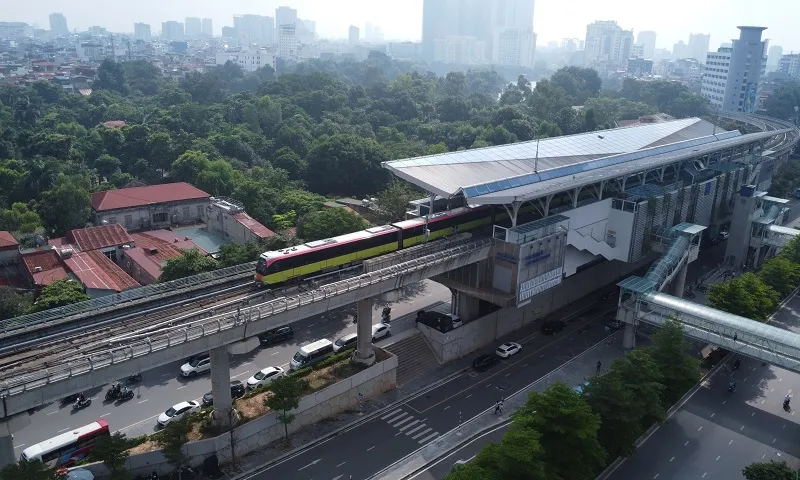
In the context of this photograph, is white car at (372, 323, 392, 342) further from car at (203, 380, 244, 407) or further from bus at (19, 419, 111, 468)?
bus at (19, 419, 111, 468)

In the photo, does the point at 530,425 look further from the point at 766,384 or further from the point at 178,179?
the point at 178,179

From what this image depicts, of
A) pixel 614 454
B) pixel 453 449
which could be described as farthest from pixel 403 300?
pixel 614 454

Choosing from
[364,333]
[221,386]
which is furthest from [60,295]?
[364,333]

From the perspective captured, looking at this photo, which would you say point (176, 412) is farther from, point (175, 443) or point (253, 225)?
point (253, 225)

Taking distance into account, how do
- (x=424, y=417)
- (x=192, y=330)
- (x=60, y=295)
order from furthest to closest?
(x=60, y=295), (x=424, y=417), (x=192, y=330)

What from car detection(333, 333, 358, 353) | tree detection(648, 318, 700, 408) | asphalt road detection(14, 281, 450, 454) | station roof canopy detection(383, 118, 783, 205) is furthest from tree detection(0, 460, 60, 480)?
tree detection(648, 318, 700, 408)

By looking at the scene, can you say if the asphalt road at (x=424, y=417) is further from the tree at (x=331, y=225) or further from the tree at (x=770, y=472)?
the tree at (x=331, y=225)
